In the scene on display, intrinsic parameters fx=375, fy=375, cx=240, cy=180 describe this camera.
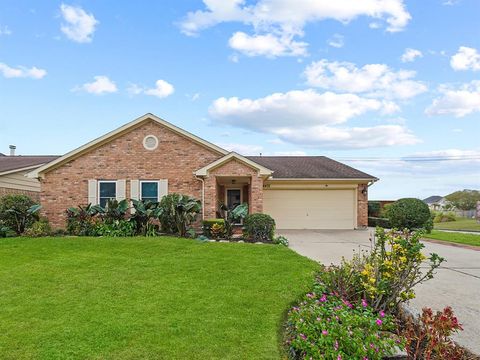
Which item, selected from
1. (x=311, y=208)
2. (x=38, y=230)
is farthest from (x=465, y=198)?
(x=38, y=230)

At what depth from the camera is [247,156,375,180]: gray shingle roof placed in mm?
19438

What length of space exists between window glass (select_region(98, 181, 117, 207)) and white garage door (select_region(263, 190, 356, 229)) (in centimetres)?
752

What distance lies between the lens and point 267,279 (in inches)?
285

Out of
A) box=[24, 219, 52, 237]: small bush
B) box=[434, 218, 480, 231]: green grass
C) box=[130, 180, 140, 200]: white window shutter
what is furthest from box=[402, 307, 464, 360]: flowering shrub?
box=[434, 218, 480, 231]: green grass

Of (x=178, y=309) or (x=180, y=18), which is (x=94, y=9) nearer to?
(x=180, y=18)

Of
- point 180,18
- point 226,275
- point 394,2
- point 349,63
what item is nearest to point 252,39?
point 180,18

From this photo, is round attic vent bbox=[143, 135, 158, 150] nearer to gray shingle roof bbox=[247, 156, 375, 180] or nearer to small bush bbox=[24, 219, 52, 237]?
small bush bbox=[24, 219, 52, 237]

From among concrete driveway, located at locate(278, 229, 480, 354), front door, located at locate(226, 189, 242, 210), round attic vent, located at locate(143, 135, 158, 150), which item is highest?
round attic vent, located at locate(143, 135, 158, 150)

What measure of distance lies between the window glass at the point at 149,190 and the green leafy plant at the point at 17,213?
4.09 m

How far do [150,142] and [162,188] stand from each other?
6.81 ft

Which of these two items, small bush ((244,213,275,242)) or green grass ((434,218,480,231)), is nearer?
small bush ((244,213,275,242))

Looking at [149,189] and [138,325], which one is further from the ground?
[149,189]

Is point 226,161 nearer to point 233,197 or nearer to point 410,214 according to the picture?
point 233,197

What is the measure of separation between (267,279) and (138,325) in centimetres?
300
